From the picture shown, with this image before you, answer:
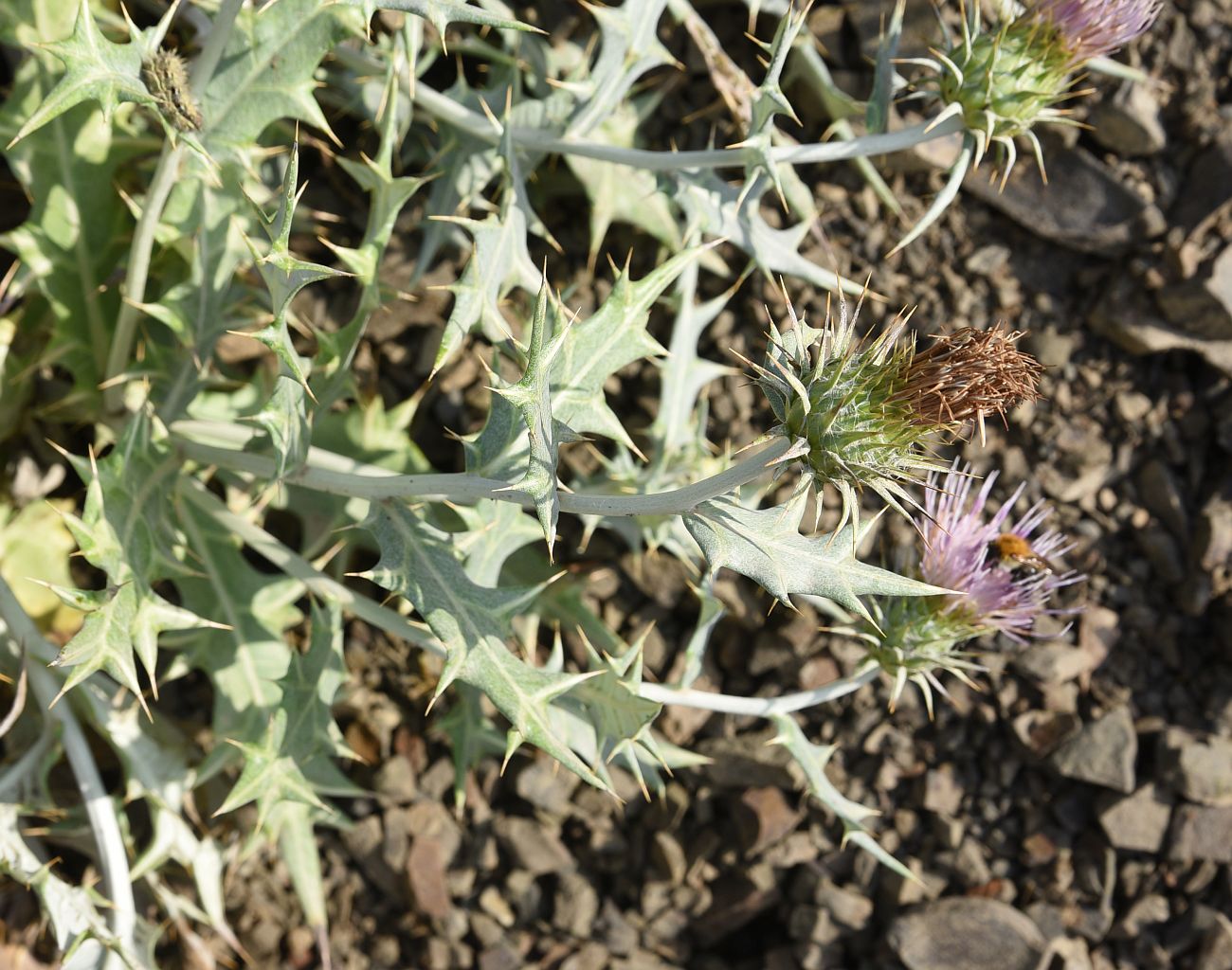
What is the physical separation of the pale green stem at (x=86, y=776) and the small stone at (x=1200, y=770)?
3383 millimetres

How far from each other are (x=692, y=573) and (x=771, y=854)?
3.43ft

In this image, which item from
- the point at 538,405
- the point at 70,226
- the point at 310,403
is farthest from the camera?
the point at 70,226

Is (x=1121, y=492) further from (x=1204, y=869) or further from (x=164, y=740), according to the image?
(x=164, y=740)

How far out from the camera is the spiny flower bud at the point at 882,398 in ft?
6.31

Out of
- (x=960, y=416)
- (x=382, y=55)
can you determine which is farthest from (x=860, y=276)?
(x=960, y=416)

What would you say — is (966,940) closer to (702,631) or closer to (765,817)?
(765,817)

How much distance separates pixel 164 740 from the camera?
334 centimetres

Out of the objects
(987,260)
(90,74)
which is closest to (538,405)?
(90,74)

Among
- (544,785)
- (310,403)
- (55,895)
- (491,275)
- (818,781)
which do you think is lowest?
(544,785)

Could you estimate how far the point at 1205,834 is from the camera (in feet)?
12.2

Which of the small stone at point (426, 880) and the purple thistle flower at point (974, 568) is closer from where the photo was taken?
the purple thistle flower at point (974, 568)

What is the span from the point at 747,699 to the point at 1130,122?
103 inches

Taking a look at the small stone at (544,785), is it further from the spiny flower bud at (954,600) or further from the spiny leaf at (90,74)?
the spiny leaf at (90,74)

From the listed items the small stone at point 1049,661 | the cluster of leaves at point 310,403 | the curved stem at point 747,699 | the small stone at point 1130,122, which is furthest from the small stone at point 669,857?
the small stone at point 1130,122
